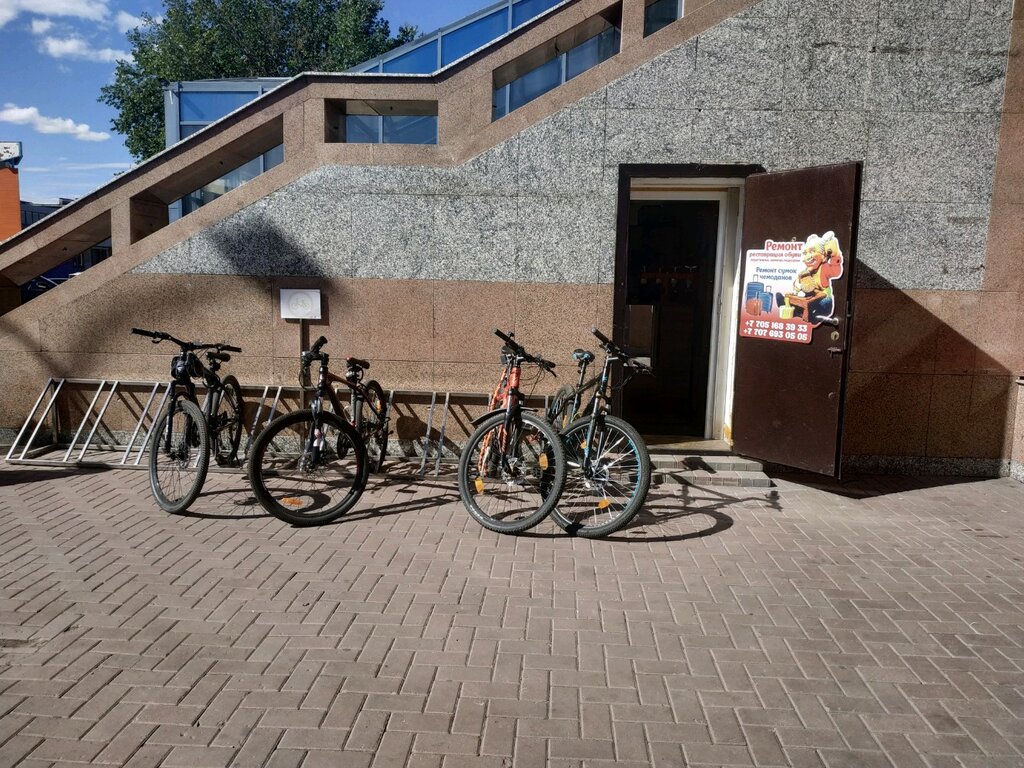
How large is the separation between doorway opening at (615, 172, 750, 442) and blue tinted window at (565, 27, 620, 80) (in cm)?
158

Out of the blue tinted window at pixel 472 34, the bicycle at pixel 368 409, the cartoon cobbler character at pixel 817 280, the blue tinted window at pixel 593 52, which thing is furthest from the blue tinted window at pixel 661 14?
the blue tinted window at pixel 472 34

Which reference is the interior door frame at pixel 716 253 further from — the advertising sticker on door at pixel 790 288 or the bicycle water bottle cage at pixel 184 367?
the bicycle water bottle cage at pixel 184 367

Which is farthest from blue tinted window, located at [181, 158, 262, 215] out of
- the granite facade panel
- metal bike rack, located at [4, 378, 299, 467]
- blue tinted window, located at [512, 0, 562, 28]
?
the granite facade panel

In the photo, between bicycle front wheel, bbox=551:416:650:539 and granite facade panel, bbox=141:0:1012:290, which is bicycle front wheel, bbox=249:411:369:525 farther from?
granite facade panel, bbox=141:0:1012:290

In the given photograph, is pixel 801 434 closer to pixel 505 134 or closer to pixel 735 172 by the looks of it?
pixel 735 172

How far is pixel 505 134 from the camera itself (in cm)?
679

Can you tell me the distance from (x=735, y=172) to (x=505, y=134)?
2.03m

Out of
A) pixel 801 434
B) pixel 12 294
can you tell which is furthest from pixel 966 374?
pixel 12 294

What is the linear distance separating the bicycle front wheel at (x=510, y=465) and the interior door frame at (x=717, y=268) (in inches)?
65.7

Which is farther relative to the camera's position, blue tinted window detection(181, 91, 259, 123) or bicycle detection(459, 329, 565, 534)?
blue tinted window detection(181, 91, 259, 123)

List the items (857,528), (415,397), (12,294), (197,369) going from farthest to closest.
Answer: (12,294) < (415,397) < (197,369) < (857,528)

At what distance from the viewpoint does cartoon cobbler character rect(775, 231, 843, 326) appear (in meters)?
5.84

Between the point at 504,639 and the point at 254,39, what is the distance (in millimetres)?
40207

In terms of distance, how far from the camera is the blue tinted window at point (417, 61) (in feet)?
59.4
